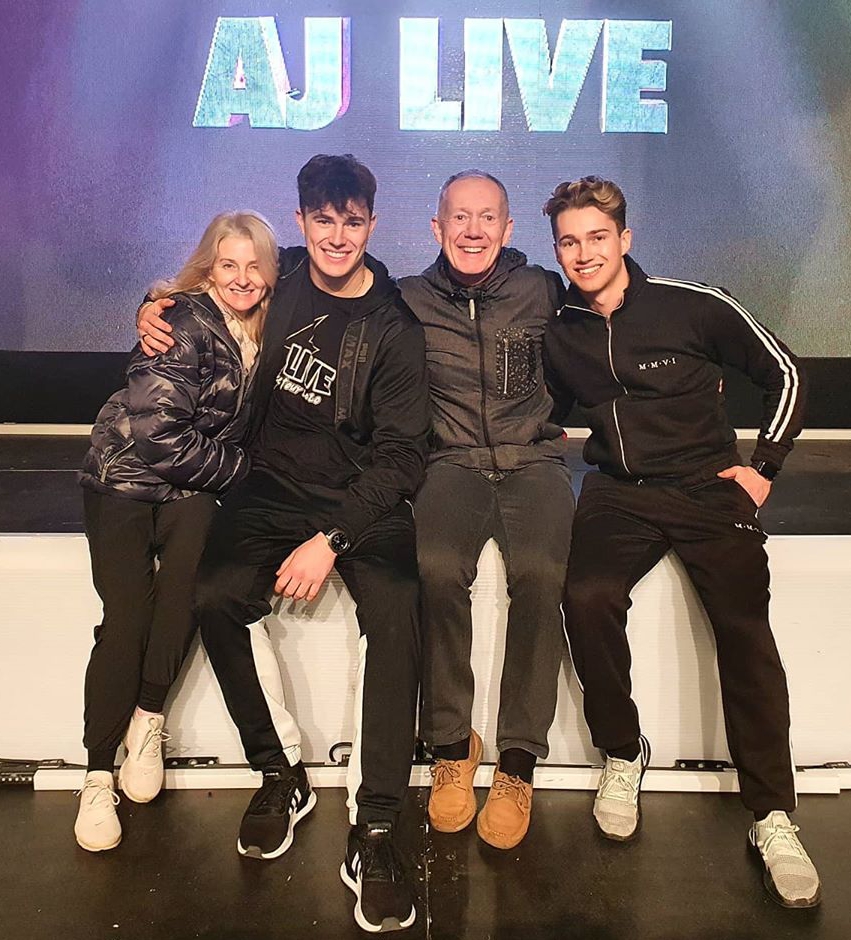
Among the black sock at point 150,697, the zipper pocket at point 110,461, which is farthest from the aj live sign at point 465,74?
the black sock at point 150,697

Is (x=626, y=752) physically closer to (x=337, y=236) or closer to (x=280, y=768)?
(x=280, y=768)

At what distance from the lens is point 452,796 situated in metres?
1.63

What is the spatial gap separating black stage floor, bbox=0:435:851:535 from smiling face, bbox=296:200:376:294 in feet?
4.05

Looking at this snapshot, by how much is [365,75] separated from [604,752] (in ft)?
10.0

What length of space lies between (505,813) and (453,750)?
0.14 meters

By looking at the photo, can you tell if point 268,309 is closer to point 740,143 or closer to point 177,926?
point 177,926

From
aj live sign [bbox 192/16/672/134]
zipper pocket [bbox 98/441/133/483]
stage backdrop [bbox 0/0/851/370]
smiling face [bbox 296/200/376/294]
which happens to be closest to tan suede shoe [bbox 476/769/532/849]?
zipper pocket [bbox 98/441/133/483]

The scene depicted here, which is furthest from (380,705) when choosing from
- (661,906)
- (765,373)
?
(765,373)

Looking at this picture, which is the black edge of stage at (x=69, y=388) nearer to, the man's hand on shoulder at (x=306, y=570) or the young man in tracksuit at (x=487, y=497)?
the young man in tracksuit at (x=487, y=497)

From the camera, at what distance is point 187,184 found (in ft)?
12.8

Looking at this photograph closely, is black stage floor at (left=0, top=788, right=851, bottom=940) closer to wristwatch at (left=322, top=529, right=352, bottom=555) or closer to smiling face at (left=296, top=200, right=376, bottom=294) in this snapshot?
wristwatch at (left=322, top=529, right=352, bottom=555)

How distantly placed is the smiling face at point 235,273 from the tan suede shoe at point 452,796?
97 cm

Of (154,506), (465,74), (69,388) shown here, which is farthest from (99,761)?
(465,74)

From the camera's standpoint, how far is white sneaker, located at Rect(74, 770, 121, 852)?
1.57 metres
